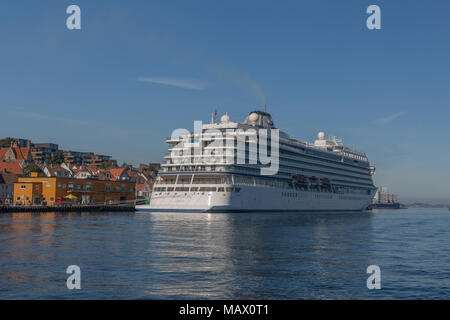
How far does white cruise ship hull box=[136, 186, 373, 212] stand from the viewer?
74688mm

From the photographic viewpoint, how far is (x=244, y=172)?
269 ft

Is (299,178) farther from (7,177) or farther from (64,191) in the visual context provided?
(7,177)

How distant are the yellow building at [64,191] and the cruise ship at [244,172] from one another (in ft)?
80.0

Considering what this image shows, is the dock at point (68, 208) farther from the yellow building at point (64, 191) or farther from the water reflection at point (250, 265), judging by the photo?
the water reflection at point (250, 265)

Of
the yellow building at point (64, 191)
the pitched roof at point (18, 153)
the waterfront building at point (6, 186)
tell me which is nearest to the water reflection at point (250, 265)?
the yellow building at point (64, 191)

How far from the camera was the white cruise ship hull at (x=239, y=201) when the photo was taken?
74.7 meters

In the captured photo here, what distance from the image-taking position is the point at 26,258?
85.4 feet

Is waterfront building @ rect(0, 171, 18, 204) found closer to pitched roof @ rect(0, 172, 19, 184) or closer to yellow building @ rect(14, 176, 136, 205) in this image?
pitched roof @ rect(0, 172, 19, 184)

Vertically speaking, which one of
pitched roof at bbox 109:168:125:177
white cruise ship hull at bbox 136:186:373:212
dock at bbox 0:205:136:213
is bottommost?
dock at bbox 0:205:136:213

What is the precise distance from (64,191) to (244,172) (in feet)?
136

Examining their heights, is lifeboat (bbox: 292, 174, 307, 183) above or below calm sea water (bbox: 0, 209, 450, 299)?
above

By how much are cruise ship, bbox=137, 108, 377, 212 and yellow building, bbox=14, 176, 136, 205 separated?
80.0 feet

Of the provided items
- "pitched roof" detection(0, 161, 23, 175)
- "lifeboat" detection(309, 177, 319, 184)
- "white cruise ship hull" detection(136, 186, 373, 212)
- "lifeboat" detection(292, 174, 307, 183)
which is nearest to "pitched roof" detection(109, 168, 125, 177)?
"pitched roof" detection(0, 161, 23, 175)

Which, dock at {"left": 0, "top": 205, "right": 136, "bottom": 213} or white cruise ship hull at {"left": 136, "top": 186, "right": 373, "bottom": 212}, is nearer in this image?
white cruise ship hull at {"left": 136, "top": 186, "right": 373, "bottom": 212}
